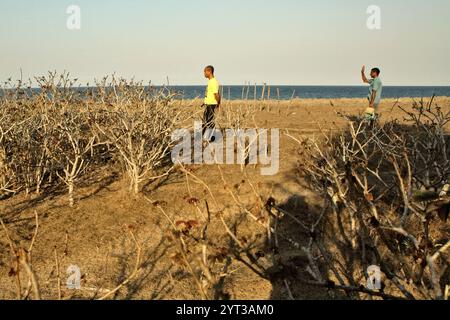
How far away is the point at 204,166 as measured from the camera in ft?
28.1

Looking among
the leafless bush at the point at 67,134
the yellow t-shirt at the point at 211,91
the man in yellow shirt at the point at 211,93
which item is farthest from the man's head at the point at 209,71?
the leafless bush at the point at 67,134

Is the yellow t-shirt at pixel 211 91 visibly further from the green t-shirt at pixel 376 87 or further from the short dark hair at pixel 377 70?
the short dark hair at pixel 377 70

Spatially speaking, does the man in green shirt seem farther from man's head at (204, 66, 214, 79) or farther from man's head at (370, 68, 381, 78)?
man's head at (204, 66, 214, 79)

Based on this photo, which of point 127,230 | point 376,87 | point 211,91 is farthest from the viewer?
point 376,87

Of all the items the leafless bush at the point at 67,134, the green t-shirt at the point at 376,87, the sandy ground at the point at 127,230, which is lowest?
the sandy ground at the point at 127,230

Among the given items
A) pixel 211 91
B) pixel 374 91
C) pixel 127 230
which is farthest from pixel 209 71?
pixel 127 230

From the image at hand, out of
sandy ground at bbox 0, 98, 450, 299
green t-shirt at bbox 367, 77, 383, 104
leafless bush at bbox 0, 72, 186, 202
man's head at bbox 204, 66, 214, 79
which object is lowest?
sandy ground at bbox 0, 98, 450, 299

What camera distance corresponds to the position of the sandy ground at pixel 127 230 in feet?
15.4

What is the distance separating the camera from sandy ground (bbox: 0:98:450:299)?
15.4 ft

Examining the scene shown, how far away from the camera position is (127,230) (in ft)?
19.5

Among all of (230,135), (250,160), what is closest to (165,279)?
(250,160)

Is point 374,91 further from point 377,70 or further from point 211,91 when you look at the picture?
point 211,91

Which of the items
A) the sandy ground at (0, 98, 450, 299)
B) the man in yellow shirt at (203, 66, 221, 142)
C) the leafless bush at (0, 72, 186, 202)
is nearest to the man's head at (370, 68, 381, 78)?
the sandy ground at (0, 98, 450, 299)
